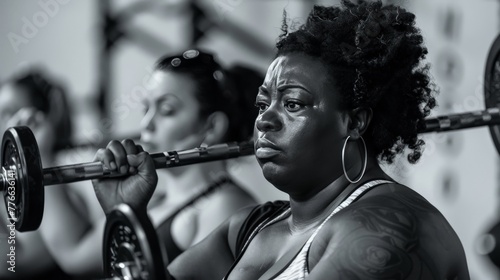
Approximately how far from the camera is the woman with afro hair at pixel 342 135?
109 cm

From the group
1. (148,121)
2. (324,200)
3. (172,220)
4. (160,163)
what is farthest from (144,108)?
(324,200)

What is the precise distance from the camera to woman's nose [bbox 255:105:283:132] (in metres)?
1.19

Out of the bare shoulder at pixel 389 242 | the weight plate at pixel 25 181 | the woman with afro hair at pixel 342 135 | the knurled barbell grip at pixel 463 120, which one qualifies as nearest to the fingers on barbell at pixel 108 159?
the weight plate at pixel 25 181

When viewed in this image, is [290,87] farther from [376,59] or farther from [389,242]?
[389,242]

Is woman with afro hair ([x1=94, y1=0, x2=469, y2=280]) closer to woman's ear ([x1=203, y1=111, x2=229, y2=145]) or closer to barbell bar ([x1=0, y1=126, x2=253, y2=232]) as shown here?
barbell bar ([x1=0, y1=126, x2=253, y2=232])

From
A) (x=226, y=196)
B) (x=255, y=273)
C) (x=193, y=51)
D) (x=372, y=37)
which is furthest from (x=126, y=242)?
(x=193, y=51)

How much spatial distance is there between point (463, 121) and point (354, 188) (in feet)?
1.78

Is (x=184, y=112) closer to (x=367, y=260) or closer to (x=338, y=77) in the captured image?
(x=338, y=77)

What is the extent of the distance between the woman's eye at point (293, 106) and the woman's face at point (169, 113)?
3.52 feet

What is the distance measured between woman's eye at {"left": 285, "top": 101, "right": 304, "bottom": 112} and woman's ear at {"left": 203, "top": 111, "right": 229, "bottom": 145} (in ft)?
3.77

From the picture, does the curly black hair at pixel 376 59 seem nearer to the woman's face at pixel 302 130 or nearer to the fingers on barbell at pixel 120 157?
the woman's face at pixel 302 130

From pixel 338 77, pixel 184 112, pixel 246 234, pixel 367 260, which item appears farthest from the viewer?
pixel 184 112

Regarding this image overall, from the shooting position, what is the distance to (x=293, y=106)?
1186mm

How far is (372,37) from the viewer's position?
118 centimetres
